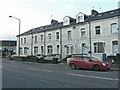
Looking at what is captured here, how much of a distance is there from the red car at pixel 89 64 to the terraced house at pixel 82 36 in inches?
489

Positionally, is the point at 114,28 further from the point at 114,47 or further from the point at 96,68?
the point at 96,68

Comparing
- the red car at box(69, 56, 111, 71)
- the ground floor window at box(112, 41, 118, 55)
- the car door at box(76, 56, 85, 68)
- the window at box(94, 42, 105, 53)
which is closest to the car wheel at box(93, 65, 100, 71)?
the red car at box(69, 56, 111, 71)

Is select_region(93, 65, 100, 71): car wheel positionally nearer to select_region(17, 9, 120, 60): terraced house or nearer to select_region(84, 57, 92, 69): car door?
select_region(84, 57, 92, 69): car door

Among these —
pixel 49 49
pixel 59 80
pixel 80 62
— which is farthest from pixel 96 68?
pixel 49 49

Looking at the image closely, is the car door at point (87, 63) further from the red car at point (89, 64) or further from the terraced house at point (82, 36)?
the terraced house at point (82, 36)

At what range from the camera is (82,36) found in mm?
46062

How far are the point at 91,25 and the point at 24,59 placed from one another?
17835 millimetres

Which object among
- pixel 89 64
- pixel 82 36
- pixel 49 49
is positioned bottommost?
pixel 89 64

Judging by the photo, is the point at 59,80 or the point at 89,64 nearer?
the point at 59,80

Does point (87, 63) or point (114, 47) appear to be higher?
point (114, 47)

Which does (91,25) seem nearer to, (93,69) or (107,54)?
(107,54)

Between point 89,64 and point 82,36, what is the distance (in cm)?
1980

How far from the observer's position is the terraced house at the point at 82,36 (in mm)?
40112

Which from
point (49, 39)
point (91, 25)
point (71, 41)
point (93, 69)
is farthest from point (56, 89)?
point (49, 39)
